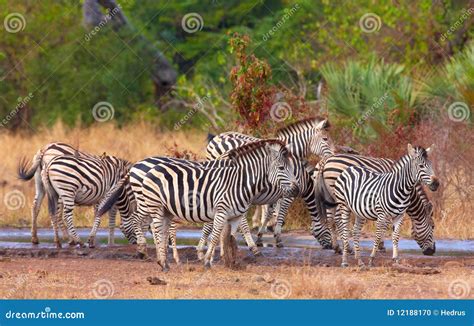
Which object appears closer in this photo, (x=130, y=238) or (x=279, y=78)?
(x=130, y=238)

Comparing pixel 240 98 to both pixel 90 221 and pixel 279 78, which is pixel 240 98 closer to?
pixel 90 221

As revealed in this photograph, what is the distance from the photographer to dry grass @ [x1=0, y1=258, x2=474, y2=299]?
1104cm

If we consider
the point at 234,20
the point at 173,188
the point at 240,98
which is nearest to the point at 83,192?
the point at 173,188

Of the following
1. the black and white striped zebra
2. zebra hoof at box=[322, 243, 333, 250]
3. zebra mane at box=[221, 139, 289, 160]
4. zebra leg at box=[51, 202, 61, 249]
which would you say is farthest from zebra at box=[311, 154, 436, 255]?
zebra leg at box=[51, 202, 61, 249]

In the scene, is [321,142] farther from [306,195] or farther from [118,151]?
[118,151]

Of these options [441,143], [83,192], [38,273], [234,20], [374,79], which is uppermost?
[234,20]

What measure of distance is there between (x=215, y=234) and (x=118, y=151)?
37.5 feet

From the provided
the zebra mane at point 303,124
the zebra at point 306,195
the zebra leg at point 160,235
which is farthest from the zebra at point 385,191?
the zebra mane at point 303,124

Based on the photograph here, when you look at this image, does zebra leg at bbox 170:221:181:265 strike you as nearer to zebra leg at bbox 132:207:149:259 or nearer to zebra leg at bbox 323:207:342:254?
zebra leg at bbox 132:207:149:259

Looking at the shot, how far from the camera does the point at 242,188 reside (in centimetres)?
1312

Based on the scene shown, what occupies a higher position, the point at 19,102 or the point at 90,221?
the point at 19,102

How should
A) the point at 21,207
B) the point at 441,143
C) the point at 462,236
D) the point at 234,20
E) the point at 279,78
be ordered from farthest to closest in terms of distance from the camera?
the point at 234,20
the point at 279,78
the point at 21,207
the point at 441,143
the point at 462,236

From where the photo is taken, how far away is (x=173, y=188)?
1314 cm

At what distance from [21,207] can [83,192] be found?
15.1ft
